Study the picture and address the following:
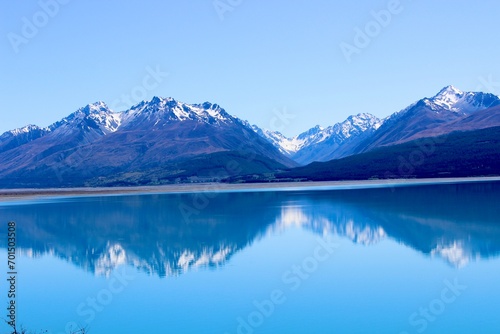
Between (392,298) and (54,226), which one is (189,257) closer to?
(392,298)

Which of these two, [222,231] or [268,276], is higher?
[222,231]

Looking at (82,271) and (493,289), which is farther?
(82,271)

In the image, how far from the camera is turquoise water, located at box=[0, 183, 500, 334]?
84.6ft

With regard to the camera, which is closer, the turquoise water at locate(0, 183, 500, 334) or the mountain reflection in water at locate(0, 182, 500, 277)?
the turquoise water at locate(0, 183, 500, 334)

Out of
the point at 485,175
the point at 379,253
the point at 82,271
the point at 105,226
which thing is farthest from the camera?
the point at 485,175

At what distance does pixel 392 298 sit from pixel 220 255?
1962 cm

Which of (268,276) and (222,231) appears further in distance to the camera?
(222,231)

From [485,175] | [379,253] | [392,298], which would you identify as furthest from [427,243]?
[485,175]

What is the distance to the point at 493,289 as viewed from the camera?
30125 millimetres

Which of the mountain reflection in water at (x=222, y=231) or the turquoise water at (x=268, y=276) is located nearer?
the turquoise water at (x=268, y=276)

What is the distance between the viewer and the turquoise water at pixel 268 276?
25.8 meters

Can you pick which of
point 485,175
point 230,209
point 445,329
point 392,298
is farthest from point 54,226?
point 485,175

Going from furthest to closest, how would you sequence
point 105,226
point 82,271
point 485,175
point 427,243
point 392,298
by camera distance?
point 485,175 → point 105,226 → point 427,243 → point 82,271 → point 392,298

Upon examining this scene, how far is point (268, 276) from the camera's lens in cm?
3619
